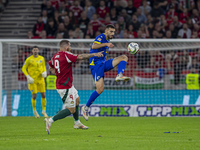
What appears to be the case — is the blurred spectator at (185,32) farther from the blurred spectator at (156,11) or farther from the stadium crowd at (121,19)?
the blurred spectator at (156,11)

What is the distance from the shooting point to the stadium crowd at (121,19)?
17438mm

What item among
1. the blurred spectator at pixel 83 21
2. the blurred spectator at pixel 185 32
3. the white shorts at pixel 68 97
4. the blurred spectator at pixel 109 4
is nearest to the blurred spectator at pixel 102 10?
the blurred spectator at pixel 109 4

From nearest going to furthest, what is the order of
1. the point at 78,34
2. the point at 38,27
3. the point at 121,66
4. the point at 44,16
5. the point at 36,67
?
the point at 121,66
the point at 36,67
the point at 78,34
the point at 38,27
the point at 44,16

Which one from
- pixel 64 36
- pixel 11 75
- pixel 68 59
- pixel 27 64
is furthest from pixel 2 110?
pixel 68 59

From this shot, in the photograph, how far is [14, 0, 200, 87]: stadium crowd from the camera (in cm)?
1744

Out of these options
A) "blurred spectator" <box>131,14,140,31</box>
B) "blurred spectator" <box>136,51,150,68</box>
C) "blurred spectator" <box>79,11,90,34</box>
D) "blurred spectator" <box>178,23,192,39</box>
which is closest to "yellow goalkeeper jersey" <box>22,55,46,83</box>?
"blurred spectator" <box>136,51,150,68</box>

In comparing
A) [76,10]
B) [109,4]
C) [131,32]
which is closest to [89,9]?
[76,10]

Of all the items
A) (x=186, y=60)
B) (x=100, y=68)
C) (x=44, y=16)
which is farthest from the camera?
(x=44, y=16)

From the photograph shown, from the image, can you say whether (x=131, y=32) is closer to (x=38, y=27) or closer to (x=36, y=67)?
(x=38, y=27)

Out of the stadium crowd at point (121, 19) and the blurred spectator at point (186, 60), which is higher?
the stadium crowd at point (121, 19)

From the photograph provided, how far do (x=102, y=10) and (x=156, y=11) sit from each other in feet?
9.63

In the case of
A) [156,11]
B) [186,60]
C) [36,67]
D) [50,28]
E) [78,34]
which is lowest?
[36,67]

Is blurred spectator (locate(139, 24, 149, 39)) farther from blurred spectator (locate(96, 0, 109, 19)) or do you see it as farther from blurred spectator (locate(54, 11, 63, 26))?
blurred spectator (locate(54, 11, 63, 26))

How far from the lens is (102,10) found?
19.1m
